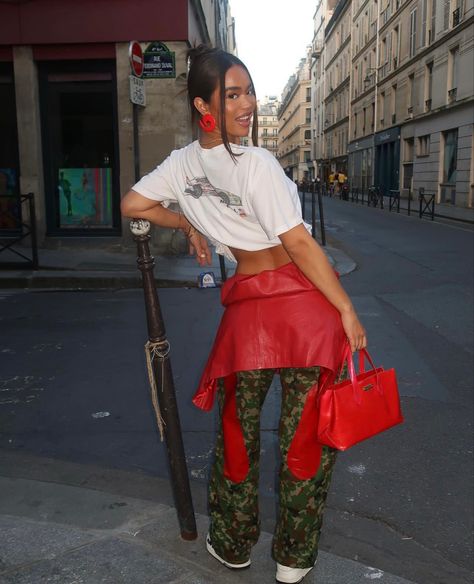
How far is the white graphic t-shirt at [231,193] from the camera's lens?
171 centimetres

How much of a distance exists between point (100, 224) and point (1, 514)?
9510 millimetres

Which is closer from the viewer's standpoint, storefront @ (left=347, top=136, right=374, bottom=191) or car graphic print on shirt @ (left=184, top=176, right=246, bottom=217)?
car graphic print on shirt @ (left=184, top=176, right=246, bottom=217)

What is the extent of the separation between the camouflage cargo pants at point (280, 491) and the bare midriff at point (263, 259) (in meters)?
0.34

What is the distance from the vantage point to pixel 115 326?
242 inches

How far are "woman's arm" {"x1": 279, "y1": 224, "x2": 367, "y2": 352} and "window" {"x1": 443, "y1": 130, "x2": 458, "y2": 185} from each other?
26.7 meters

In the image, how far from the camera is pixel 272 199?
5.61 feet

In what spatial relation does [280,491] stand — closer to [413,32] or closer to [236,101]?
[236,101]

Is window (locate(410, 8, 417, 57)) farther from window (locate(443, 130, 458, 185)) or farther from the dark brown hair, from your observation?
the dark brown hair

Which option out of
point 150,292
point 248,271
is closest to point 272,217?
point 248,271

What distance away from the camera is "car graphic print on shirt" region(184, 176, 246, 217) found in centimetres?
183

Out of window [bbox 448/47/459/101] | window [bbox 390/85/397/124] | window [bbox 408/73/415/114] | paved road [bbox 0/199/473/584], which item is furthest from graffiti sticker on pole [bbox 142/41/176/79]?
window [bbox 390/85/397/124]

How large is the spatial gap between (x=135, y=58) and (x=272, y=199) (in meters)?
8.26

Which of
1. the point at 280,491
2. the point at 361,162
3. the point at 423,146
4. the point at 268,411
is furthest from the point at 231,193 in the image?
the point at 361,162

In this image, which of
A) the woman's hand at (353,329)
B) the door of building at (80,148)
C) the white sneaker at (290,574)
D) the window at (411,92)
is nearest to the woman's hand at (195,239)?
the woman's hand at (353,329)
